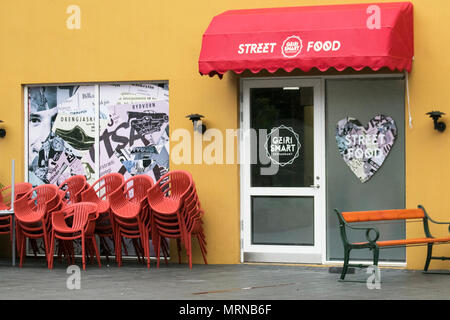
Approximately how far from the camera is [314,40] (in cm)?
972

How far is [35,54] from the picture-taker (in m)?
11.5

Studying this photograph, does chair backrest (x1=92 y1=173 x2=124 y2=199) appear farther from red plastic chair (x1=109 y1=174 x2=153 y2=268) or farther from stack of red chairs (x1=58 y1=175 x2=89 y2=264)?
stack of red chairs (x1=58 y1=175 x2=89 y2=264)

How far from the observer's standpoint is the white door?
10.5 m

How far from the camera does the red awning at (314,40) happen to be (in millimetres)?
9531

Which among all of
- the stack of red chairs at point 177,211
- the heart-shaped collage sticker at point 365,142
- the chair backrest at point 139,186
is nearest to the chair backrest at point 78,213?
the chair backrest at point 139,186

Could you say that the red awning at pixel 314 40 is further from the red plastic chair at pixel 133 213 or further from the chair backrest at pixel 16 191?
the chair backrest at pixel 16 191

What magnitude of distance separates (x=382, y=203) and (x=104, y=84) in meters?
4.25

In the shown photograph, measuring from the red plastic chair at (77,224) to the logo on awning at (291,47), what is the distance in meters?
3.15

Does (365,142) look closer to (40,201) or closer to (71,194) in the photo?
(71,194)

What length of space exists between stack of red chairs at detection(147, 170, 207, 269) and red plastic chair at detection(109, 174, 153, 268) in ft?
0.40

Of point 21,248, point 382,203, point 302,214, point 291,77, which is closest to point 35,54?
Answer: point 21,248

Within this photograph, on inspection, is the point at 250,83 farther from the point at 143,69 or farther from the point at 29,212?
the point at 29,212

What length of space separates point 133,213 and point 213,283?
1797 millimetres
